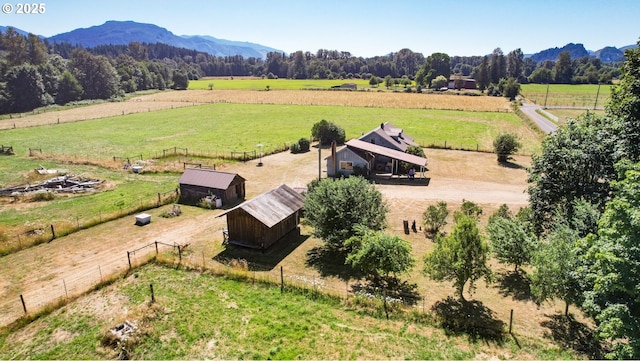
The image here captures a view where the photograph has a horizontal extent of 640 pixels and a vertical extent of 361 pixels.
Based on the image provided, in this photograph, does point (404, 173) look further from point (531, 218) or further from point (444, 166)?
point (531, 218)

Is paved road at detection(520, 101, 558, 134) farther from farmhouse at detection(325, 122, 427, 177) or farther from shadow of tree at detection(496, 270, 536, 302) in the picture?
shadow of tree at detection(496, 270, 536, 302)

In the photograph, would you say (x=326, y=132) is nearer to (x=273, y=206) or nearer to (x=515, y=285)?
(x=273, y=206)

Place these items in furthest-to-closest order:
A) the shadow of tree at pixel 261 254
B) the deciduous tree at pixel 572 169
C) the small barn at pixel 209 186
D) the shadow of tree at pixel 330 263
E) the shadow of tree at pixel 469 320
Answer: the small barn at pixel 209 186 → the shadow of tree at pixel 261 254 → the shadow of tree at pixel 330 263 → the deciduous tree at pixel 572 169 → the shadow of tree at pixel 469 320

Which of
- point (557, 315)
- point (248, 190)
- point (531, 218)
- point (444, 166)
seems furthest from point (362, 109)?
point (557, 315)

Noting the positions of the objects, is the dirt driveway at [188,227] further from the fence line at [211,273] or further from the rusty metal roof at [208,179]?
the rusty metal roof at [208,179]

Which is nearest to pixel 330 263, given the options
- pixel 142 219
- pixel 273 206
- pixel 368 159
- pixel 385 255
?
pixel 385 255

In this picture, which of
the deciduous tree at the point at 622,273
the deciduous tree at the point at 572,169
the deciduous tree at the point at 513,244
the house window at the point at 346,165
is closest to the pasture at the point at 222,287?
the deciduous tree at the point at 513,244

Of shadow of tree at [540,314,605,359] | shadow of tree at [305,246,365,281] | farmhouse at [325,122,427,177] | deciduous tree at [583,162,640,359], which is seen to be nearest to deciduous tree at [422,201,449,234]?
shadow of tree at [305,246,365,281]
